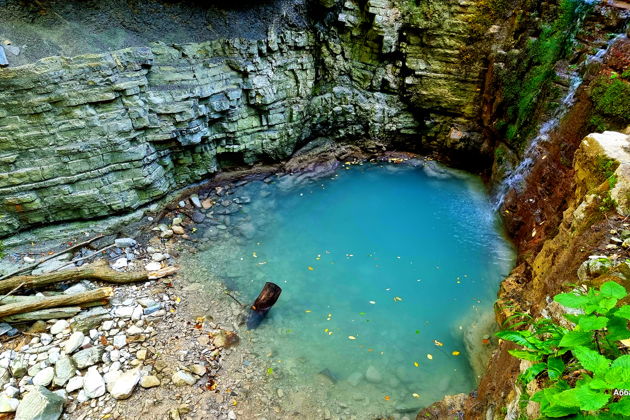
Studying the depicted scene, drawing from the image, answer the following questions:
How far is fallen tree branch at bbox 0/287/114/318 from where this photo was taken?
18.0ft

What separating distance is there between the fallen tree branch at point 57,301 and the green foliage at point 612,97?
8952mm

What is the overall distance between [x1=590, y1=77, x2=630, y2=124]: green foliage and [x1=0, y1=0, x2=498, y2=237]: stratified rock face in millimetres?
3663

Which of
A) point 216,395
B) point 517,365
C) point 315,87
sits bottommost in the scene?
point 216,395

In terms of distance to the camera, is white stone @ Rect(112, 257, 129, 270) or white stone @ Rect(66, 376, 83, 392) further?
white stone @ Rect(112, 257, 129, 270)

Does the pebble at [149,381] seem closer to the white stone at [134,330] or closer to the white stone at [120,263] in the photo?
the white stone at [134,330]

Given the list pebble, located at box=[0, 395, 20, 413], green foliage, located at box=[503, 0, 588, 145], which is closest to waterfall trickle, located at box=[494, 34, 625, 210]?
green foliage, located at box=[503, 0, 588, 145]

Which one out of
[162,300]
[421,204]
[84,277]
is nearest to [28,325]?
[84,277]

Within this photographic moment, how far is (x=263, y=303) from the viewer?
627 centimetres

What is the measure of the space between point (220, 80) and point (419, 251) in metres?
5.88

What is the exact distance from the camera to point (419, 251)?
7848 mm

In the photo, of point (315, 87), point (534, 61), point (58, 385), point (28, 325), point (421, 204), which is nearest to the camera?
point (58, 385)

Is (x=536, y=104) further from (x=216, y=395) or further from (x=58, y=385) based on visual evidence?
(x=58, y=385)

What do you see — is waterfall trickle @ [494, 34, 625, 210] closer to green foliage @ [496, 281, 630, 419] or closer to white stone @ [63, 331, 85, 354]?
green foliage @ [496, 281, 630, 419]

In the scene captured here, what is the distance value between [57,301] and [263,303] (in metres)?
3.23
